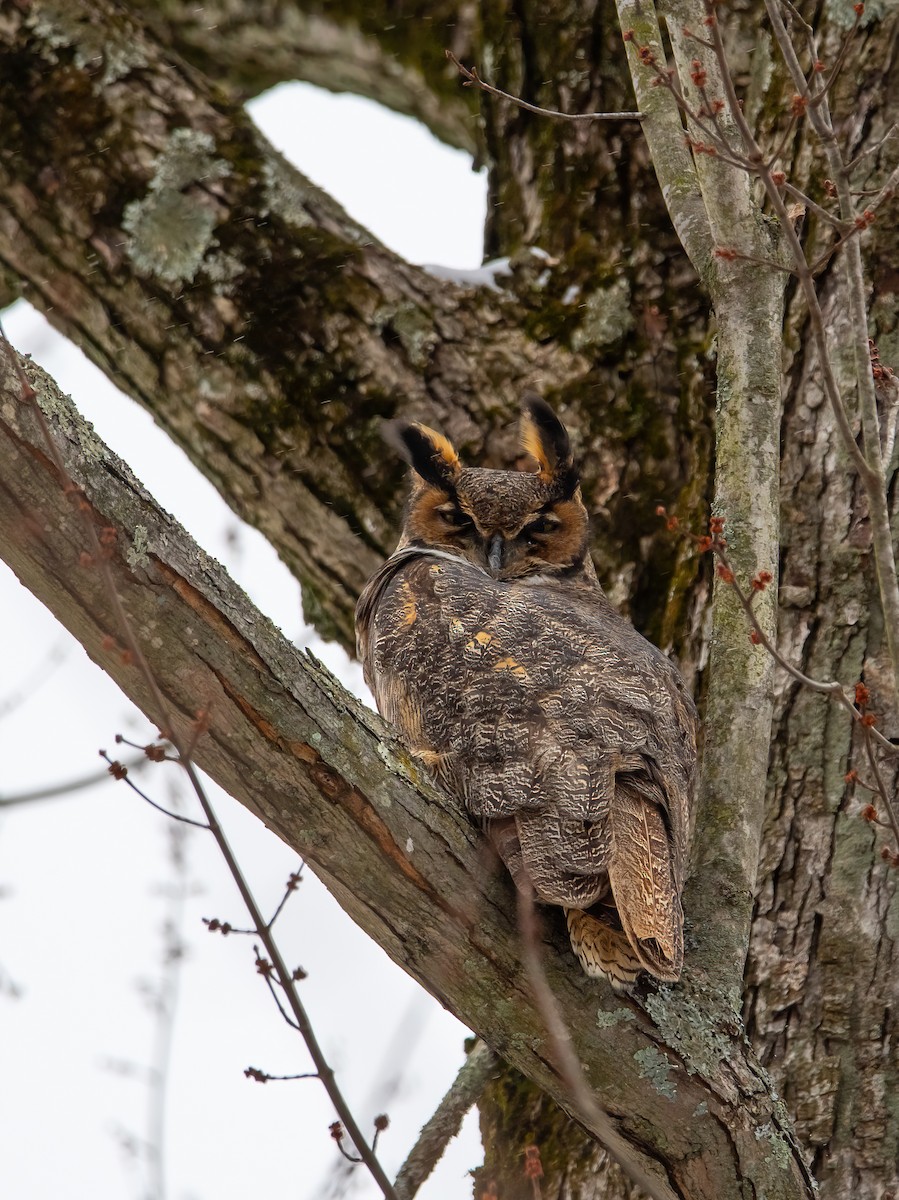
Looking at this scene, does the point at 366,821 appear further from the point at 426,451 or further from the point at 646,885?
the point at 426,451

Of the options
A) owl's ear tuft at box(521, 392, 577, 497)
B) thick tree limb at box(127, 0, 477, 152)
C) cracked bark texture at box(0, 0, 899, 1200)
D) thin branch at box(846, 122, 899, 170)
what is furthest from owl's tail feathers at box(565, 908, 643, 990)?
thick tree limb at box(127, 0, 477, 152)

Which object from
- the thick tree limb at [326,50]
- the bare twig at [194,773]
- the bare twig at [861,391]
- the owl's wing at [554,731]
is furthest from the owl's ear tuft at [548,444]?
the bare twig at [194,773]

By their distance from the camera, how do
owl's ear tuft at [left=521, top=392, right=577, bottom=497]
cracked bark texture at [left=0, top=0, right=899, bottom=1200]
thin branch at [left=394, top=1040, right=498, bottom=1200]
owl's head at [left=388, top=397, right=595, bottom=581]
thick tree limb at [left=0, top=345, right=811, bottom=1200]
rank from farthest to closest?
owl's head at [left=388, top=397, right=595, bottom=581] → owl's ear tuft at [left=521, top=392, right=577, bottom=497] → cracked bark texture at [left=0, top=0, right=899, bottom=1200] → thin branch at [left=394, top=1040, right=498, bottom=1200] → thick tree limb at [left=0, top=345, right=811, bottom=1200]

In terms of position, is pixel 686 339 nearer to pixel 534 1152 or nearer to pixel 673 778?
pixel 673 778

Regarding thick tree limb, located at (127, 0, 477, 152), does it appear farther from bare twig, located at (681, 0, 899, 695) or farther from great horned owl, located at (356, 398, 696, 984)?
bare twig, located at (681, 0, 899, 695)

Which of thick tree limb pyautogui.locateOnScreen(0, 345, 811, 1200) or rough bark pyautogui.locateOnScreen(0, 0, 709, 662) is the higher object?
rough bark pyautogui.locateOnScreen(0, 0, 709, 662)

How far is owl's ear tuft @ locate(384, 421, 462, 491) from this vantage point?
3.66 meters

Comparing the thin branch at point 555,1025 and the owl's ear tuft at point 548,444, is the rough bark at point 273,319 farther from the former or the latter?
the thin branch at point 555,1025

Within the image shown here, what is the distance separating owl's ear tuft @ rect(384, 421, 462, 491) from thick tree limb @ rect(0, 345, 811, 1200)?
153 cm

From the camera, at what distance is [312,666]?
86.6 inches

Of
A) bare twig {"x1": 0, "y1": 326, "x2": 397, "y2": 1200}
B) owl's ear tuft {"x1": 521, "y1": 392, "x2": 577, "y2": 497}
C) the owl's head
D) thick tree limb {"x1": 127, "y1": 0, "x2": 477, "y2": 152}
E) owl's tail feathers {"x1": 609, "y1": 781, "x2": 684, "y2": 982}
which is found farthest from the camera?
thick tree limb {"x1": 127, "y1": 0, "x2": 477, "y2": 152}

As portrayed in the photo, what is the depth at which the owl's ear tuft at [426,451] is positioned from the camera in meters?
3.66

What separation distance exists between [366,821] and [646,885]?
0.60 m

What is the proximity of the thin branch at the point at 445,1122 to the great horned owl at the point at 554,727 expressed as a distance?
53 cm
